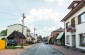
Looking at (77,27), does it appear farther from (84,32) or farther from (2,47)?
(2,47)

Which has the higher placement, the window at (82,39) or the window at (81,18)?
the window at (81,18)

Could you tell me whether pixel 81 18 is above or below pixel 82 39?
above

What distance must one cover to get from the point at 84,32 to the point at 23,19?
69.0ft

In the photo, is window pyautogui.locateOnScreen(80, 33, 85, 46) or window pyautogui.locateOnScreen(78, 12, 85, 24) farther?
window pyautogui.locateOnScreen(80, 33, 85, 46)

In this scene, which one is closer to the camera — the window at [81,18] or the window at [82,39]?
the window at [81,18]

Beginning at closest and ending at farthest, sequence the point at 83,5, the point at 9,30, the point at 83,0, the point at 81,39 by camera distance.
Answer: the point at 83,0
the point at 83,5
the point at 81,39
the point at 9,30

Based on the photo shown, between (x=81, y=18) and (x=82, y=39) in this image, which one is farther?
(x=81, y=18)

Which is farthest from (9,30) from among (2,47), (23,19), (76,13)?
(76,13)

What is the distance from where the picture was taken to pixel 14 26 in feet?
291

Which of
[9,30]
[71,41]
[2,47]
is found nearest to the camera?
[2,47]

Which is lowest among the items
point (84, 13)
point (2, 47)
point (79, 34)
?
point (2, 47)

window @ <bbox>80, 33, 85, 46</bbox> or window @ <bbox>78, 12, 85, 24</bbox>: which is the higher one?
window @ <bbox>78, 12, 85, 24</bbox>

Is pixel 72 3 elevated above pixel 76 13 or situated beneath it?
elevated above

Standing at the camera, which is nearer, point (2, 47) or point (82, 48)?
point (82, 48)
